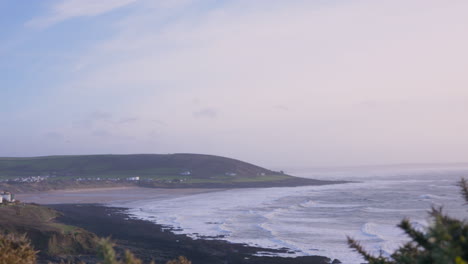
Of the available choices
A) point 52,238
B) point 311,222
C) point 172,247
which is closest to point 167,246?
point 172,247

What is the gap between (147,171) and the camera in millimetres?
120938

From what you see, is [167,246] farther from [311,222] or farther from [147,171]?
[147,171]

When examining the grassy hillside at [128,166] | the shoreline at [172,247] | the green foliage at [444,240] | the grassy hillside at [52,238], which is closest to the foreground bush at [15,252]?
the green foliage at [444,240]

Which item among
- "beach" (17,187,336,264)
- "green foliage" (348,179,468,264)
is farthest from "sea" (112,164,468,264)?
"green foliage" (348,179,468,264)

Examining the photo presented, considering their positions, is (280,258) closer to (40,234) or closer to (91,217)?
(40,234)

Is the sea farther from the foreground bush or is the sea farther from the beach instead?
the foreground bush

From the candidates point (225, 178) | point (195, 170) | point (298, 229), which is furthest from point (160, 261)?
point (195, 170)

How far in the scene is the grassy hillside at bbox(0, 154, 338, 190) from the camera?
101m

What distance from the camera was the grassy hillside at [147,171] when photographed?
101m

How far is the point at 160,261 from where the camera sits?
23172mm

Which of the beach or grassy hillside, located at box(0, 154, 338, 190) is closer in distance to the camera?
the beach

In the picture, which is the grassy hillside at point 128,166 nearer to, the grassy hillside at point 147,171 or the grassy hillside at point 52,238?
the grassy hillside at point 147,171

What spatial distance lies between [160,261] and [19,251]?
55.6ft

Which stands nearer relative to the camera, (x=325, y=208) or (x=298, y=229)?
(x=298, y=229)
